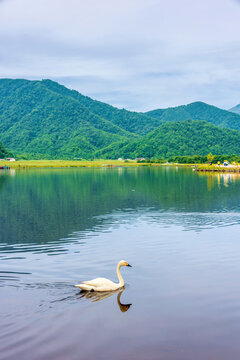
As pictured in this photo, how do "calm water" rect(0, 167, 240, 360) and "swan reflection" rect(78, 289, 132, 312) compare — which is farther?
"swan reflection" rect(78, 289, 132, 312)

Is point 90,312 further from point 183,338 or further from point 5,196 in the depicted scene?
point 5,196

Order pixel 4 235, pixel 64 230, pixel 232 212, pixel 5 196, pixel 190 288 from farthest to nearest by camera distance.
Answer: pixel 5 196, pixel 232 212, pixel 64 230, pixel 4 235, pixel 190 288

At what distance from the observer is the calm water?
1173 centimetres

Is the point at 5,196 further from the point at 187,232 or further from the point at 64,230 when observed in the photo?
the point at 187,232

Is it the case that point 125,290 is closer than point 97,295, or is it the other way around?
point 97,295

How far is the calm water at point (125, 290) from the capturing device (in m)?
11.7

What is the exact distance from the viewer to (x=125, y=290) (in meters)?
16.6

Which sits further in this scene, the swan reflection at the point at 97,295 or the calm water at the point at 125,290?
the swan reflection at the point at 97,295

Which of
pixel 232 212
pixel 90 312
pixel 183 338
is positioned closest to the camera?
pixel 183 338

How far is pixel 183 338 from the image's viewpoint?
12148 mm

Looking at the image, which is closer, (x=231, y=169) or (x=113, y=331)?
(x=113, y=331)

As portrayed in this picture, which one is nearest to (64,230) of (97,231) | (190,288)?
(97,231)

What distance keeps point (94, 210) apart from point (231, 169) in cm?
11676

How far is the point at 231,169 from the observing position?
150m
